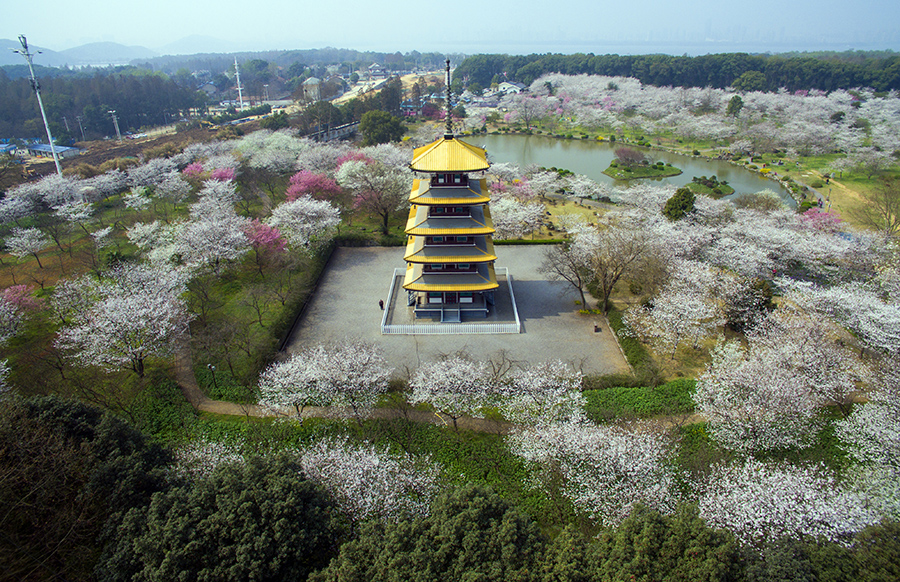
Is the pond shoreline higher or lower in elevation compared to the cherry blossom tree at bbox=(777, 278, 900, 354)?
higher

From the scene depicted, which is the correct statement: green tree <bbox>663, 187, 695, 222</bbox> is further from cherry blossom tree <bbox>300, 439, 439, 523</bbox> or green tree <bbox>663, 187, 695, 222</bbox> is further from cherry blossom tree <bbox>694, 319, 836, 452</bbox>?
cherry blossom tree <bbox>300, 439, 439, 523</bbox>

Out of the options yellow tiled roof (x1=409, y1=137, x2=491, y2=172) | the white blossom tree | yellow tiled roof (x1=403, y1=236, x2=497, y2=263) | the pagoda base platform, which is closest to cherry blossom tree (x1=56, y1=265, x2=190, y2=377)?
the pagoda base platform

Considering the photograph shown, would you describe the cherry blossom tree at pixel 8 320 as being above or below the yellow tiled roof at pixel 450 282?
below

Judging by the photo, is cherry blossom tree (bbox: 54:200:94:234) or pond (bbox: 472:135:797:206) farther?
pond (bbox: 472:135:797:206)

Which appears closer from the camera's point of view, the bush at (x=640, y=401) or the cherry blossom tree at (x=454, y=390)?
the cherry blossom tree at (x=454, y=390)

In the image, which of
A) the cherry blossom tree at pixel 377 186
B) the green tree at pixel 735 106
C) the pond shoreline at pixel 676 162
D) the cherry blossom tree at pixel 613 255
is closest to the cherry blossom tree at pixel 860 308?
the cherry blossom tree at pixel 613 255

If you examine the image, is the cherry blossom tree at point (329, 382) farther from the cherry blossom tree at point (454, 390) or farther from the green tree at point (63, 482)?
the green tree at point (63, 482)

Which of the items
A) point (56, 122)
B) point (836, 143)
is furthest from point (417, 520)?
point (56, 122)
